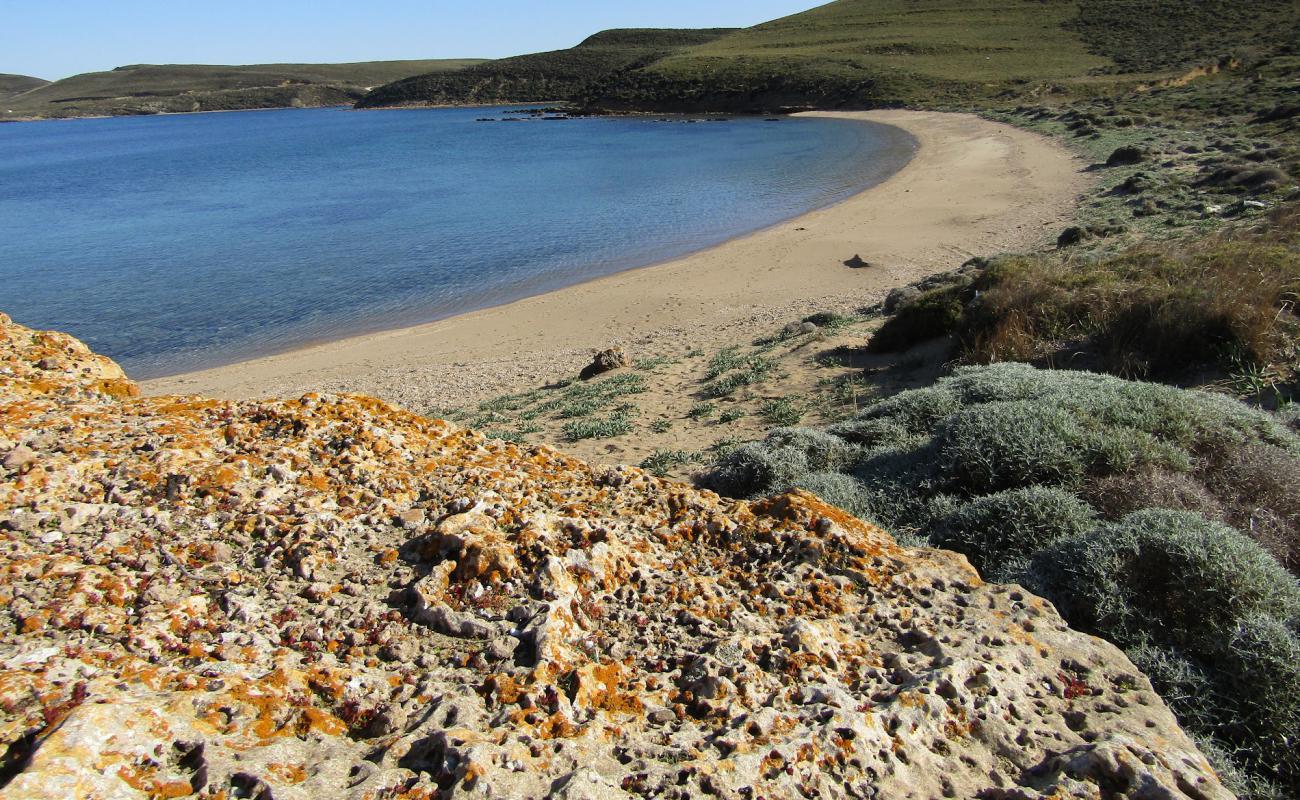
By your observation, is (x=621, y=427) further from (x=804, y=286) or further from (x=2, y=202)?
(x=2, y=202)

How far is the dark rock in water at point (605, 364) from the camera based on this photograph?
1246 cm

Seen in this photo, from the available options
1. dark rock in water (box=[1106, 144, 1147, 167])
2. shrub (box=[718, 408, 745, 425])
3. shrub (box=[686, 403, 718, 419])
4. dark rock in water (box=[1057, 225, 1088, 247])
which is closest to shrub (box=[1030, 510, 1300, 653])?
shrub (box=[718, 408, 745, 425])

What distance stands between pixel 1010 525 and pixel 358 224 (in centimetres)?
3107

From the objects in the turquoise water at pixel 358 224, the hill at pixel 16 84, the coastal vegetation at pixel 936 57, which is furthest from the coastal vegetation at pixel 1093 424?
the hill at pixel 16 84

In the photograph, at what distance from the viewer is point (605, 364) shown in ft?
41.0

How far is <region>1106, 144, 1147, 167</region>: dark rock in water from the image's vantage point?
86.2ft

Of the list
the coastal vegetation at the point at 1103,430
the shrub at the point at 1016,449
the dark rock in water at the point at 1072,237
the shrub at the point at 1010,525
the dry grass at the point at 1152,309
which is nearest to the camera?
Answer: the coastal vegetation at the point at 1103,430

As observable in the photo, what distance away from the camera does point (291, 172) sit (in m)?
50.4

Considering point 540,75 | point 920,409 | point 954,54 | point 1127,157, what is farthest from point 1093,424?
point 540,75

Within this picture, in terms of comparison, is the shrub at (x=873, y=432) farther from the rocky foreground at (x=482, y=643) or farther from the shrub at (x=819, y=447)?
the rocky foreground at (x=482, y=643)

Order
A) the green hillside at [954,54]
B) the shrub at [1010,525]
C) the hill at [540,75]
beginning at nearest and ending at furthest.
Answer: the shrub at [1010,525]
the green hillside at [954,54]
the hill at [540,75]

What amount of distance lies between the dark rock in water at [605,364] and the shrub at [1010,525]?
8555 millimetres

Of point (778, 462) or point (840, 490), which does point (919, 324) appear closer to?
point (778, 462)

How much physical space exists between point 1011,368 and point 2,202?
52262 millimetres
